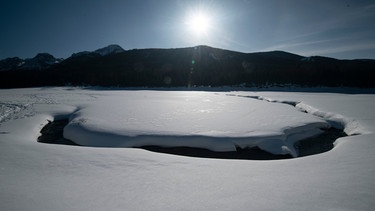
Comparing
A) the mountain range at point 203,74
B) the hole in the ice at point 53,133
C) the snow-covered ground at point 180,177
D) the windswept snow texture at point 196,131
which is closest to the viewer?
the snow-covered ground at point 180,177

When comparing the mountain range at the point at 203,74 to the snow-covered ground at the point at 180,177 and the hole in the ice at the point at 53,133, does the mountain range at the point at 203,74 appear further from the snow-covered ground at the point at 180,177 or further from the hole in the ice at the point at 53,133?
the snow-covered ground at the point at 180,177

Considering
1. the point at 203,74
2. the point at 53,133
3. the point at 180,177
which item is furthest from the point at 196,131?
the point at 203,74

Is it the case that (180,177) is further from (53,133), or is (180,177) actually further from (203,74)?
(203,74)

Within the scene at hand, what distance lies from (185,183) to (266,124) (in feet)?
22.9

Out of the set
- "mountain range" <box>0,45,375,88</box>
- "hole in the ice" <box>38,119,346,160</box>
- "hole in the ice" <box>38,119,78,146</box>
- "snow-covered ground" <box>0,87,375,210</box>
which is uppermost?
"mountain range" <box>0,45,375,88</box>

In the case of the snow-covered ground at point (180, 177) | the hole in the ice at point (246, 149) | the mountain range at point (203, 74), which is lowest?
the hole in the ice at point (246, 149)

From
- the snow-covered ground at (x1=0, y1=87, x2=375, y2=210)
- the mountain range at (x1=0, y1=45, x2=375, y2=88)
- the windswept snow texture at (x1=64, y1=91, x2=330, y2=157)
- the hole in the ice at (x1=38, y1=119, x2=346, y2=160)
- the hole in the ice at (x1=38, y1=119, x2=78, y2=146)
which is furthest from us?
the mountain range at (x1=0, y1=45, x2=375, y2=88)

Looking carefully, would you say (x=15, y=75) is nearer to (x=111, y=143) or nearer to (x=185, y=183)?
(x=111, y=143)

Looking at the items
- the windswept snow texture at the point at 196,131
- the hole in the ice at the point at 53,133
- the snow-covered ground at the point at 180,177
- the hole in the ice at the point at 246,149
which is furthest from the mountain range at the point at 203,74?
the snow-covered ground at the point at 180,177

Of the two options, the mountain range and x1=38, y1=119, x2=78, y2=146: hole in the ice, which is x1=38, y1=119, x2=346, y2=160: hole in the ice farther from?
the mountain range

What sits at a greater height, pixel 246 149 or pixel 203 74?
pixel 203 74

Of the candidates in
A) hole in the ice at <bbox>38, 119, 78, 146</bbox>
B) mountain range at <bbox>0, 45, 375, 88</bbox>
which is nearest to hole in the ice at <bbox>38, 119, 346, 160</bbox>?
hole in the ice at <bbox>38, 119, 78, 146</bbox>

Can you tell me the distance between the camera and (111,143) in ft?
25.0

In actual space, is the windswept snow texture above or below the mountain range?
below
